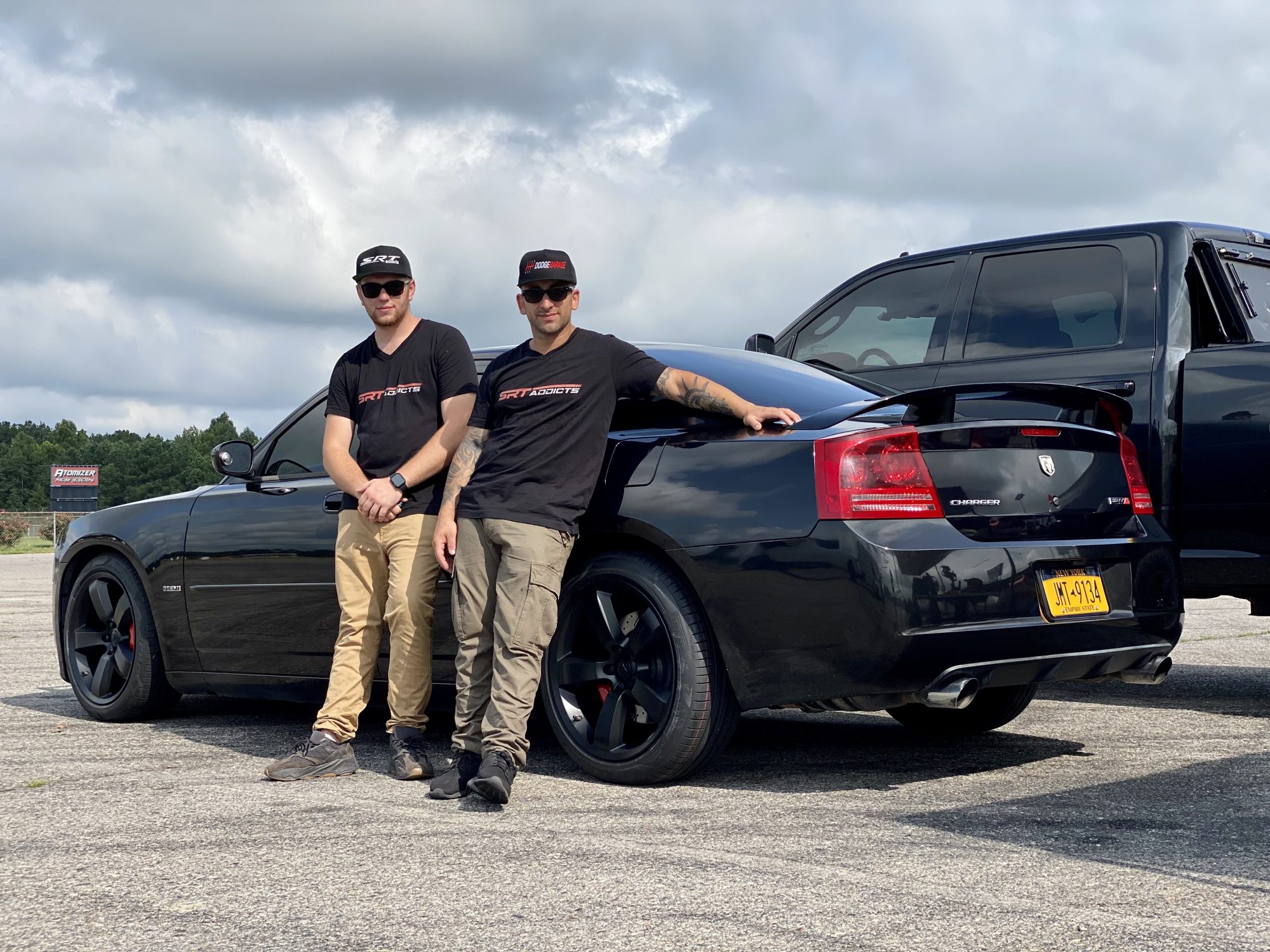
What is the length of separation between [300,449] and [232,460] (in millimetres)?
292

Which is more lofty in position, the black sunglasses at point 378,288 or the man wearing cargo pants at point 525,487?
the black sunglasses at point 378,288

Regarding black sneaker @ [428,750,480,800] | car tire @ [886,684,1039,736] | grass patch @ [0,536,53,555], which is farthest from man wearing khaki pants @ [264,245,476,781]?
grass patch @ [0,536,53,555]

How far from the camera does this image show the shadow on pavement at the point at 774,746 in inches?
202

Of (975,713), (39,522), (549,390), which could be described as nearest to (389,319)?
(549,390)

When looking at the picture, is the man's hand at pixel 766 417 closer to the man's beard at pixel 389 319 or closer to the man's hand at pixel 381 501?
the man's hand at pixel 381 501

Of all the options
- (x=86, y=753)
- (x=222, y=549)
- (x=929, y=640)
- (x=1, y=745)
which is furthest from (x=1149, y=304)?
(x=1, y=745)

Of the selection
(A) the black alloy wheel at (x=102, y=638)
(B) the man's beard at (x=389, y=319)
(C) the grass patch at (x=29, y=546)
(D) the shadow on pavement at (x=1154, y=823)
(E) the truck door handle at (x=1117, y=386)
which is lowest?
(C) the grass patch at (x=29, y=546)

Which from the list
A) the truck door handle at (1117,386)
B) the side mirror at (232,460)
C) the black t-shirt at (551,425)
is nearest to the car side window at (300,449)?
the side mirror at (232,460)

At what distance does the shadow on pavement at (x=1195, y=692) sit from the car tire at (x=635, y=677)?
9.19 ft

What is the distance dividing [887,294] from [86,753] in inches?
173

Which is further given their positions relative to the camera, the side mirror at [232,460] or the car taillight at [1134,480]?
the side mirror at [232,460]

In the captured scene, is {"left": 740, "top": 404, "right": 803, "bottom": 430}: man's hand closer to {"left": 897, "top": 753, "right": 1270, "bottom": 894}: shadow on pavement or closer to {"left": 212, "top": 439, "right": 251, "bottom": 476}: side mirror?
{"left": 897, "top": 753, "right": 1270, "bottom": 894}: shadow on pavement

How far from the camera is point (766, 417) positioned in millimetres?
4785

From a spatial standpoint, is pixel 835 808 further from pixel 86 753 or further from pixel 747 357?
pixel 86 753
